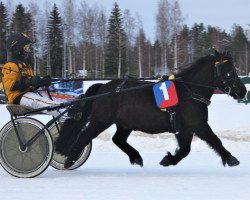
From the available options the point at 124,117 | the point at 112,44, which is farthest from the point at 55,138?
the point at 112,44

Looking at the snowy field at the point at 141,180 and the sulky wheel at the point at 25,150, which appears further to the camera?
the sulky wheel at the point at 25,150

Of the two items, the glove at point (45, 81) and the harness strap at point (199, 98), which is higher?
the glove at point (45, 81)

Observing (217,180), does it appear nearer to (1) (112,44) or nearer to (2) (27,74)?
(2) (27,74)

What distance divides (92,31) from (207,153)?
53.2 meters

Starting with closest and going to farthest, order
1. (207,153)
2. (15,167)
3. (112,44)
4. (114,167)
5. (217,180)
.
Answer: (217,180) → (15,167) → (114,167) → (207,153) → (112,44)

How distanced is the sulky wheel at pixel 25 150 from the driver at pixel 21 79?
29 cm

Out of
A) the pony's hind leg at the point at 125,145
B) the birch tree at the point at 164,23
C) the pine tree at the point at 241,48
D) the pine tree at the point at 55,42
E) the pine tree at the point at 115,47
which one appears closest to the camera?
the pony's hind leg at the point at 125,145

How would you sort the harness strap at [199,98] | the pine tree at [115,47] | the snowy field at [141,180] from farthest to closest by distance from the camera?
the pine tree at [115,47]
the harness strap at [199,98]
the snowy field at [141,180]

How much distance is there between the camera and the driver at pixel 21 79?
661 cm

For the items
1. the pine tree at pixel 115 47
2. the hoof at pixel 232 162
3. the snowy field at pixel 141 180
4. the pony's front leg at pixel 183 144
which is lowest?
the snowy field at pixel 141 180

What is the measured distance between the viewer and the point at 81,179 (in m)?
6.21

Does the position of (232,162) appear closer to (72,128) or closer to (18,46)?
(72,128)

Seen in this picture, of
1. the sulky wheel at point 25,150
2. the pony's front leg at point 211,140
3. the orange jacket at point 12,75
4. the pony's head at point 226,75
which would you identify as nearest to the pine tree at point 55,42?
the orange jacket at point 12,75

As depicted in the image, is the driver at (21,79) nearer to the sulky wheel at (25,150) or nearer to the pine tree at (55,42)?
the sulky wheel at (25,150)
